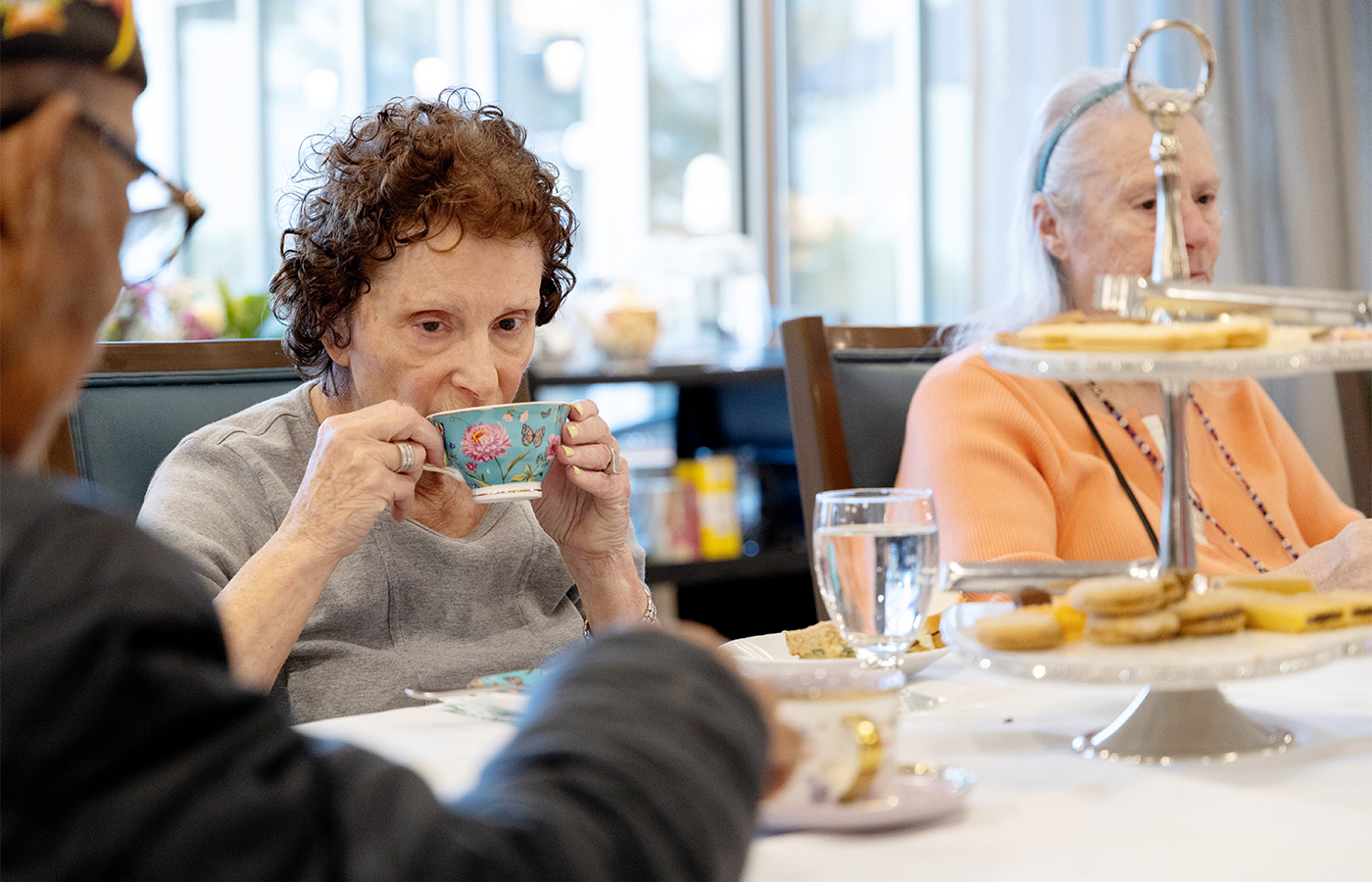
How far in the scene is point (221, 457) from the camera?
1218 millimetres

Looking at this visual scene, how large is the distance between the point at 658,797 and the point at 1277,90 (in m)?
3.58

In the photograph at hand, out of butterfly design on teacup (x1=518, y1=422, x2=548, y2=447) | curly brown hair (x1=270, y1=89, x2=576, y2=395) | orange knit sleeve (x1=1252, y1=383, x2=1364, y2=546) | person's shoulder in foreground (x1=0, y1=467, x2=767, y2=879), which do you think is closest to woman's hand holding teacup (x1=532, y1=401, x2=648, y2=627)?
butterfly design on teacup (x1=518, y1=422, x2=548, y2=447)

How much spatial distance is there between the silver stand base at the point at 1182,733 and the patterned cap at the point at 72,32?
660mm

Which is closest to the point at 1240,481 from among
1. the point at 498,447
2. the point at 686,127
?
the point at 498,447

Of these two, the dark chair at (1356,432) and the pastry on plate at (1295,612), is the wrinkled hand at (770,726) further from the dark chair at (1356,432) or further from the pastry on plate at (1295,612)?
the dark chair at (1356,432)

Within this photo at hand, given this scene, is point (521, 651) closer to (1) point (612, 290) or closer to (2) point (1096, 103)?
(2) point (1096, 103)

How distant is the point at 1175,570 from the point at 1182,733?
0.12 metres

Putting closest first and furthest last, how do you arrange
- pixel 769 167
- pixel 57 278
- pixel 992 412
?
pixel 57 278
pixel 992 412
pixel 769 167

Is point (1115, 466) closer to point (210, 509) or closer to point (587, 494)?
point (587, 494)

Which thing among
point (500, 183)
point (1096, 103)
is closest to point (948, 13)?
point (1096, 103)

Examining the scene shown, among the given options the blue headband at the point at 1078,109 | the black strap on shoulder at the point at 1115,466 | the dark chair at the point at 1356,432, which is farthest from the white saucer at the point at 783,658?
the dark chair at the point at 1356,432

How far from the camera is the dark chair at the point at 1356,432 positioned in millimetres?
1940

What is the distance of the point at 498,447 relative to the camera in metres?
1.11

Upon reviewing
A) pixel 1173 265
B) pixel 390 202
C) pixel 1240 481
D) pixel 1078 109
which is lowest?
pixel 1240 481
